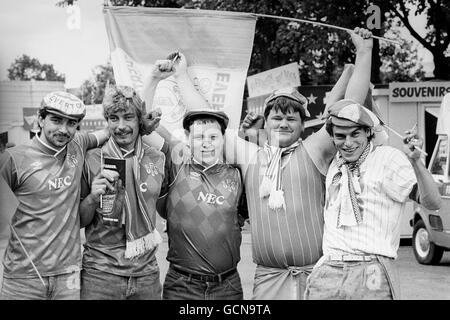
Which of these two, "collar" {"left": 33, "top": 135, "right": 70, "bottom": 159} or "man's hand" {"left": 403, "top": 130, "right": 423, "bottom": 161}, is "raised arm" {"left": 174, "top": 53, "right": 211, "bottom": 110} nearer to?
"collar" {"left": 33, "top": 135, "right": 70, "bottom": 159}

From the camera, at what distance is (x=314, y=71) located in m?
15.3

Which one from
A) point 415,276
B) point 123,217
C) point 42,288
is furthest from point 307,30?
point 42,288

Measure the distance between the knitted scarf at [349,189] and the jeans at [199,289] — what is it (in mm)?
862

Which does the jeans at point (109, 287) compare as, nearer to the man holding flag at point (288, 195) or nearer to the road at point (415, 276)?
the man holding flag at point (288, 195)

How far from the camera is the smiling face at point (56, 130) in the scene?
3953mm

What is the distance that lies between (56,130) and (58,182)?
28 centimetres

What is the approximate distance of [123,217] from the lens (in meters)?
4.02

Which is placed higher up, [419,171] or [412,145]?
[412,145]

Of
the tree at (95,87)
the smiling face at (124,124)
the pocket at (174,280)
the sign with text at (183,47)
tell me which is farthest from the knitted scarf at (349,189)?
the tree at (95,87)

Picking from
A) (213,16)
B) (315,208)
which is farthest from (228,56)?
(315,208)

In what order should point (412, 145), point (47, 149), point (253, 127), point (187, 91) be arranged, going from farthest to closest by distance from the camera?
point (187, 91) < point (253, 127) < point (47, 149) < point (412, 145)

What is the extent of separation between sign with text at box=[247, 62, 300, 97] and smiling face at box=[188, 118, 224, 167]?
1005 centimetres

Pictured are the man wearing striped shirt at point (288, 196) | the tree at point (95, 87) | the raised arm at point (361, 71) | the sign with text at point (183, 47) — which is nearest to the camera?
the man wearing striped shirt at point (288, 196)

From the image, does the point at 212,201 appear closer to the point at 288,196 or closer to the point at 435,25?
the point at 288,196
